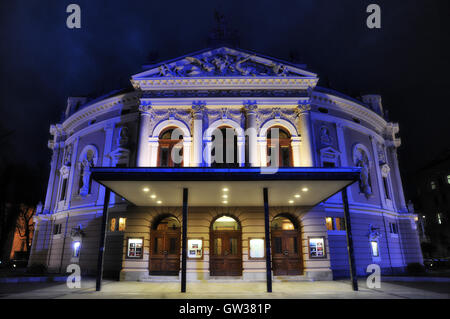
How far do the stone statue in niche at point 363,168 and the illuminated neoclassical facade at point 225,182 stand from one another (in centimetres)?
12

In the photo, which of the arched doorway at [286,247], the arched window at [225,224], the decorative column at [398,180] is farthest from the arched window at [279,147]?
the decorative column at [398,180]

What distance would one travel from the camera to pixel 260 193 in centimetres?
1655

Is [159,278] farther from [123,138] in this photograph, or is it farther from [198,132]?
[123,138]

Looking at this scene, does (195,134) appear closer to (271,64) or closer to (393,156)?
(271,64)

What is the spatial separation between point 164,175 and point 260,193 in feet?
18.7

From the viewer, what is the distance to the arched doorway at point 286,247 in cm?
1941

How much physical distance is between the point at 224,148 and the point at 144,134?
6036 mm

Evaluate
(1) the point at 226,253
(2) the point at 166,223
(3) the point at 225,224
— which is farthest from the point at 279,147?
(2) the point at 166,223

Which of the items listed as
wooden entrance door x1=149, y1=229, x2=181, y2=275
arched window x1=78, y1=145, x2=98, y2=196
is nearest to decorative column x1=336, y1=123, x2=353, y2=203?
wooden entrance door x1=149, y1=229, x2=181, y2=275

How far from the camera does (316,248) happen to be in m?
19.4

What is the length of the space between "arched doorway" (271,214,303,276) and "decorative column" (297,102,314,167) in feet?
13.8

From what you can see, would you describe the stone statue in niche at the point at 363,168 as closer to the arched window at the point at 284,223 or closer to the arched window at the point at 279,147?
the arched window at the point at 279,147
